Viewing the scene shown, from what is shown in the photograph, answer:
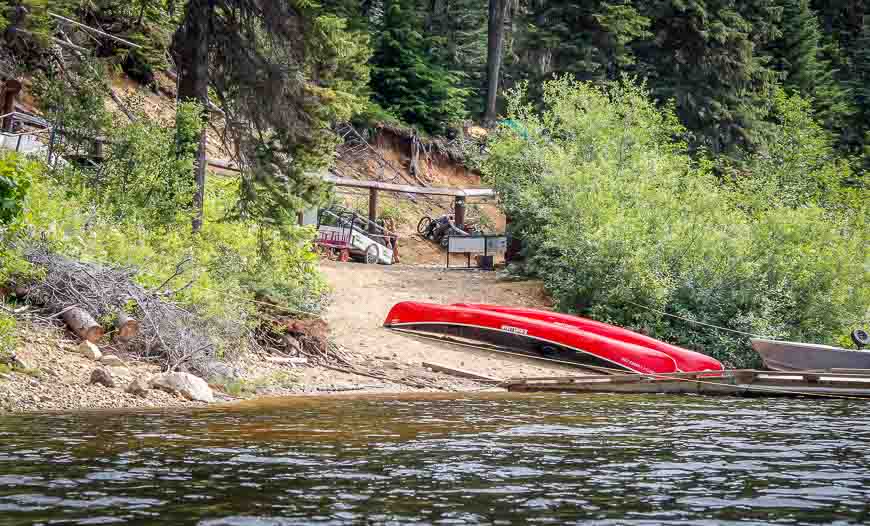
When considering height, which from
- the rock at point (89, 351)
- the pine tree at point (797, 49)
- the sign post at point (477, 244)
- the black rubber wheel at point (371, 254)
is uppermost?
the pine tree at point (797, 49)

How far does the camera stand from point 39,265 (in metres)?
13.4

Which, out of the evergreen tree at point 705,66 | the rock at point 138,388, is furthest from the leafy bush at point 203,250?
the evergreen tree at point 705,66

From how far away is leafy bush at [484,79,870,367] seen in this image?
22.1 m

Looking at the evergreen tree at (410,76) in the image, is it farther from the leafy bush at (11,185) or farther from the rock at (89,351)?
the leafy bush at (11,185)

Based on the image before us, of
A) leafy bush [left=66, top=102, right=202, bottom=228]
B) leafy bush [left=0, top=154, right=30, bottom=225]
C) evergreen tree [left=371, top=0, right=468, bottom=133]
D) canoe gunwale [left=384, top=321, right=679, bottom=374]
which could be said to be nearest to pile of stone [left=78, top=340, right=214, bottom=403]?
leafy bush [left=0, top=154, right=30, bottom=225]

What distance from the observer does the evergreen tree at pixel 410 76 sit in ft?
137

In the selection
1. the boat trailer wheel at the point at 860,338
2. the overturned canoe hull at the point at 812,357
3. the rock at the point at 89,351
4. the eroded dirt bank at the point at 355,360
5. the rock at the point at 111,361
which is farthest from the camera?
the boat trailer wheel at the point at 860,338

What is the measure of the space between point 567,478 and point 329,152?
32.7 ft

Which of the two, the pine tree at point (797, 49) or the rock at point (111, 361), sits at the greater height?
the pine tree at point (797, 49)

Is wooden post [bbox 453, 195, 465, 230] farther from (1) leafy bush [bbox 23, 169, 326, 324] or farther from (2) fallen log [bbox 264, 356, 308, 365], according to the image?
(2) fallen log [bbox 264, 356, 308, 365]

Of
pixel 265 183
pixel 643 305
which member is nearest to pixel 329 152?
pixel 265 183

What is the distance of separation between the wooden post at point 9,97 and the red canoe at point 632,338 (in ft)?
30.2

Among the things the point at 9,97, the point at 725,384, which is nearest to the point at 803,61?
the point at 725,384

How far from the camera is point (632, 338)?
773 inches
